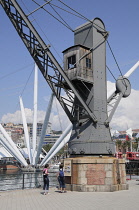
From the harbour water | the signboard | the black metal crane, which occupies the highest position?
the black metal crane

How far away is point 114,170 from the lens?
15.6m

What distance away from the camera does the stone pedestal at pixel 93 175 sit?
15.0 meters

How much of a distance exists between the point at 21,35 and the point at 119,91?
8979 mm

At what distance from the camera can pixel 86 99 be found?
58.3ft

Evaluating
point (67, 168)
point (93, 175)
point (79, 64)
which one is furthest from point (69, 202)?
point (79, 64)

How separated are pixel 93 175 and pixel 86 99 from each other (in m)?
5.46

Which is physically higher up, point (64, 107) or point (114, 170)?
point (64, 107)

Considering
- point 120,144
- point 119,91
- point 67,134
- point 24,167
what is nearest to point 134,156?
point 67,134

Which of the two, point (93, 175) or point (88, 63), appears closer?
point (93, 175)

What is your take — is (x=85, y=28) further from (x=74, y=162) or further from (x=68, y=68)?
(x=74, y=162)

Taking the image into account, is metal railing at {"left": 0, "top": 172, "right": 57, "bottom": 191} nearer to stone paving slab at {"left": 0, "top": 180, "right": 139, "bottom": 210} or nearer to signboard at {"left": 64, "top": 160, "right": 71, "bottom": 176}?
signboard at {"left": 64, "top": 160, "right": 71, "bottom": 176}

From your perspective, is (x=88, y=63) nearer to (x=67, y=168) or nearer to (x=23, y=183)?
(x=67, y=168)

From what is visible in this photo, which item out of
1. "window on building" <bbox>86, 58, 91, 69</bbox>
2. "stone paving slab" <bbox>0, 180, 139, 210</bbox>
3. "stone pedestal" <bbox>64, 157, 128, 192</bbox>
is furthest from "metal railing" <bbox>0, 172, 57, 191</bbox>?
"window on building" <bbox>86, 58, 91, 69</bbox>

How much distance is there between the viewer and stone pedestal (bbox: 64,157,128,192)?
1505cm
